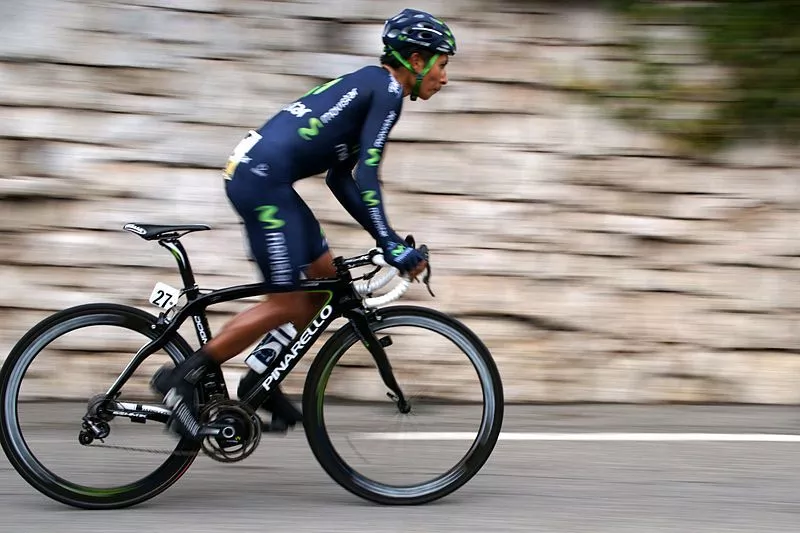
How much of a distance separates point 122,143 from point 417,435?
111 inches

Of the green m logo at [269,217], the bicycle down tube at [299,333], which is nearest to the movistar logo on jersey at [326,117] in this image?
the green m logo at [269,217]

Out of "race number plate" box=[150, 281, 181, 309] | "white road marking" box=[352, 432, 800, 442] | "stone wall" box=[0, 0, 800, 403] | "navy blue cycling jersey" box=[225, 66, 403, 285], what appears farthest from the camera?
"stone wall" box=[0, 0, 800, 403]

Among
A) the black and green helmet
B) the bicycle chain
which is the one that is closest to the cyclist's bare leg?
the bicycle chain

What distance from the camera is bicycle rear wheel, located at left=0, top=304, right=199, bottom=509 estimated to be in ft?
14.6

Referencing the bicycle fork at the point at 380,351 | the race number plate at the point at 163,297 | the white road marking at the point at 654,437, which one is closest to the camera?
the race number plate at the point at 163,297

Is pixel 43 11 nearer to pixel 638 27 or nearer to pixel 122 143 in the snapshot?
pixel 122 143

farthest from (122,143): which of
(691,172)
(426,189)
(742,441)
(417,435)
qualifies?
(742,441)

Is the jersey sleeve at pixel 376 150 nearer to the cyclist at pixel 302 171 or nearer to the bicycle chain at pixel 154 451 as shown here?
the cyclist at pixel 302 171

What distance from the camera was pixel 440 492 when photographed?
461 cm

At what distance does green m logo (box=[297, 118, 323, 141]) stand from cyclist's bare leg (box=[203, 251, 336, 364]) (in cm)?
61

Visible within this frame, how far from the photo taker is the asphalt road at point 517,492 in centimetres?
434

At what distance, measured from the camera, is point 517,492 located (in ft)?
15.6

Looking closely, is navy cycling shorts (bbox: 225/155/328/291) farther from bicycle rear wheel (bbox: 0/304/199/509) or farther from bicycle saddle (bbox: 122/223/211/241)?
bicycle rear wheel (bbox: 0/304/199/509)

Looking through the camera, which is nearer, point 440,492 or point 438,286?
point 440,492
